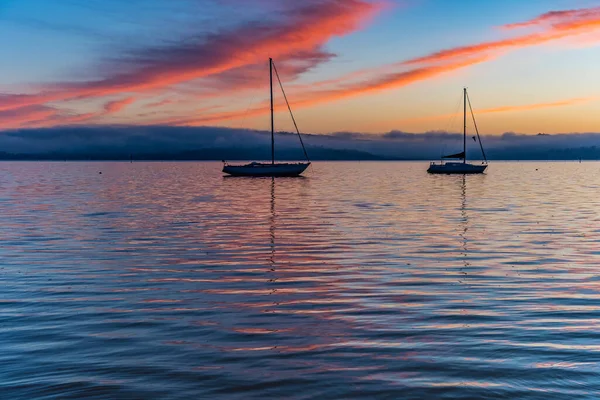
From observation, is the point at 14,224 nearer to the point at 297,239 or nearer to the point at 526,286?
the point at 297,239

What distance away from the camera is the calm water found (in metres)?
8.29

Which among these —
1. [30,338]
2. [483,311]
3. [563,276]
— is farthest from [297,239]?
[30,338]

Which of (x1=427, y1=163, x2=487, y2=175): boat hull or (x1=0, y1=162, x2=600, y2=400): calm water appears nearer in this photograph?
(x1=0, y1=162, x2=600, y2=400): calm water

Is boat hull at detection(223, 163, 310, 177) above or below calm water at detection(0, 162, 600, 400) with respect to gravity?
above

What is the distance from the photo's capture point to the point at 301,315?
12195mm

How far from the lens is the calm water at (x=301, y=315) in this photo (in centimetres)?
829

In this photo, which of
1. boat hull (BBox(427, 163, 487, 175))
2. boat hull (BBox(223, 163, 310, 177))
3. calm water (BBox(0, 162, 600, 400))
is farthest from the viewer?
boat hull (BBox(427, 163, 487, 175))

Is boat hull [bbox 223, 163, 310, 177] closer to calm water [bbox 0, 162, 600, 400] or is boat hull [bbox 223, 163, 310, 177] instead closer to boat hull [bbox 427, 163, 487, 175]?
boat hull [bbox 427, 163, 487, 175]

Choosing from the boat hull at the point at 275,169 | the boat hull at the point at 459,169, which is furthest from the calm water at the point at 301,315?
the boat hull at the point at 459,169

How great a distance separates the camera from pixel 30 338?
34.5 feet

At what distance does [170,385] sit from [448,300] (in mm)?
7351

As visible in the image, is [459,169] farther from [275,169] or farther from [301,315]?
[301,315]

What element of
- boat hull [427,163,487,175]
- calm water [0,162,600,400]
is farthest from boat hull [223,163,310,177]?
calm water [0,162,600,400]

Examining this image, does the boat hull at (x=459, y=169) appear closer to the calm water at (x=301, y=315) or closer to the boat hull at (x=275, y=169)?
the boat hull at (x=275, y=169)
